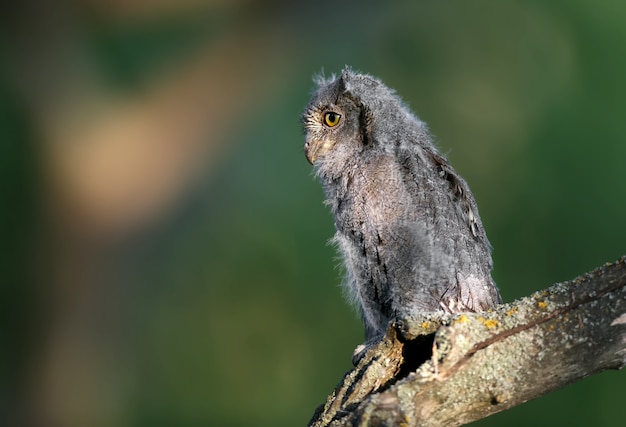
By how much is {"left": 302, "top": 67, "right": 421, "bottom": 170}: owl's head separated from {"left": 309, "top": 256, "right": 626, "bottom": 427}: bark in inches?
42.7

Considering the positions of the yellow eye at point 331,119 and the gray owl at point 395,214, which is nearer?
the gray owl at point 395,214

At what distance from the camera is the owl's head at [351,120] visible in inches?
111

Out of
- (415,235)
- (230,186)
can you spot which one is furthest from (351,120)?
(230,186)

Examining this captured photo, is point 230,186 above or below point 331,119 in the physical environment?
above

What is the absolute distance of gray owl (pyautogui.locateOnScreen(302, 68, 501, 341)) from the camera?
105 inches

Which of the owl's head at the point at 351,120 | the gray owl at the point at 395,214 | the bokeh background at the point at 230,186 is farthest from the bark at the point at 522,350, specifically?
the bokeh background at the point at 230,186

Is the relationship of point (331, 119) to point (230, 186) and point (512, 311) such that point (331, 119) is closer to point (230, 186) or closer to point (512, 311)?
point (512, 311)

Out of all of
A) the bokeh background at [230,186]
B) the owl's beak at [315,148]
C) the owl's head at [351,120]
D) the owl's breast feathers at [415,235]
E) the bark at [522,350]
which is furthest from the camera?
the bokeh background at [230,186]

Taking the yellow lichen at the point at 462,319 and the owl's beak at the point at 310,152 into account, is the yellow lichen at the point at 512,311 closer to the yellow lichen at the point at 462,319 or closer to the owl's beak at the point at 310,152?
the yellow lichen at the point at 462,319

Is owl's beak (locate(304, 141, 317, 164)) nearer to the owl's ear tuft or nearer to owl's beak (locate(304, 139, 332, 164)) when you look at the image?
owl's beak (locate(304, 139, 332, 164))

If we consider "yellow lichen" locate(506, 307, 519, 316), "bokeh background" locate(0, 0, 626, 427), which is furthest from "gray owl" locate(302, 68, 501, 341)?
"bokeh background" locate(0, 0, 626, 427)

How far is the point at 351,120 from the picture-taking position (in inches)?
114

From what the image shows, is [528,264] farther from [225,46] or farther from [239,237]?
[225,46]

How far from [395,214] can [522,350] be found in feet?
3.05
